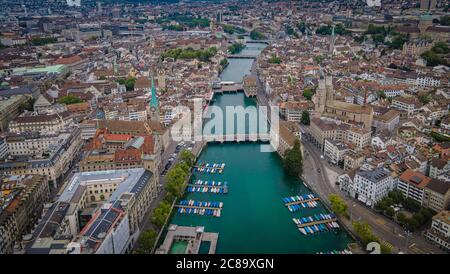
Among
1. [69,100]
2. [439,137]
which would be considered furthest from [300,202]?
[69,100]

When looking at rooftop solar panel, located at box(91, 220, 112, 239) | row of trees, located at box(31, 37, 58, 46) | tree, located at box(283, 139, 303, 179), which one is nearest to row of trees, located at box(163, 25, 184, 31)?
row of trees, located at box(31, 37, 58, 46)

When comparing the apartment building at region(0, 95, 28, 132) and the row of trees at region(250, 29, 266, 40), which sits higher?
the row of trees at region(250, 29, 266, 40)

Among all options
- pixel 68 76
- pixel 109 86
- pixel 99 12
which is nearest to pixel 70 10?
pixel 99 12

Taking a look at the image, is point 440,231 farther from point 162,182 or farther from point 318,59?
point 318,59

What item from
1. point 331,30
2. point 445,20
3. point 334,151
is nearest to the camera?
point 334,151

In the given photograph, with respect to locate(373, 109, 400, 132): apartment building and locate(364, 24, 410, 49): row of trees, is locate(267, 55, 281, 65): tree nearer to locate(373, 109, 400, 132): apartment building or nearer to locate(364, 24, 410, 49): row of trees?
locate(364, 24, 410, 49): row of trees

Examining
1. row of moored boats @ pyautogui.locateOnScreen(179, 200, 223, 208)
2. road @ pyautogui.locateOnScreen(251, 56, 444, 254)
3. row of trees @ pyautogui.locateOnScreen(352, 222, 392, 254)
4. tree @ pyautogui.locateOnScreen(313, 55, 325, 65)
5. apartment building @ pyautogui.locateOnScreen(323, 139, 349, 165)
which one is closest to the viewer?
row of trees @ pyautogui.locateOnScreen(352, 222, 392, 254)
